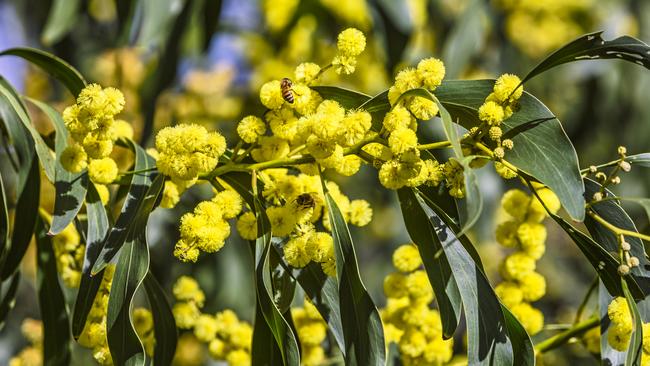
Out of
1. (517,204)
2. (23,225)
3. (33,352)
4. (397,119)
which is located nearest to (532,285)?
(517,204)

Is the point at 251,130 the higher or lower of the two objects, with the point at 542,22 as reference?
lower

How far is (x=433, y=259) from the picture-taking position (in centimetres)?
109

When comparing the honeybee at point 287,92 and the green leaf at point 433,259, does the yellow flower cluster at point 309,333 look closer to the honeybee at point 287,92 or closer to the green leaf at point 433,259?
the green leaf at point 433,259

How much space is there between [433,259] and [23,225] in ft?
2.17

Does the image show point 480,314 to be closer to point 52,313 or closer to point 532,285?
point 532,285

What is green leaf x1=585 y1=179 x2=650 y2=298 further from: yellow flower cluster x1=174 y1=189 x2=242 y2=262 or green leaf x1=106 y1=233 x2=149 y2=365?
green leaf x1=106 y1=233 x2=149 y2=365

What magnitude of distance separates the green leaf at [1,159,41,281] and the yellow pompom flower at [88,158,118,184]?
17 cm

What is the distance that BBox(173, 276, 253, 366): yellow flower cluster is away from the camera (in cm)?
147

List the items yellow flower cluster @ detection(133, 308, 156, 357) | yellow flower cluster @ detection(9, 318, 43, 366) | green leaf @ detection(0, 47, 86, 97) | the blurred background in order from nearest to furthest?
green leaf @ detection(0, 47, 86, 97) < yellow flower cluster @ detection(133, 308, 156, 357) < yellow flower cluster @ detection(9, 318, 43, 366) < the blurred background

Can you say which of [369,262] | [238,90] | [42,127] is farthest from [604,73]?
[42,127]

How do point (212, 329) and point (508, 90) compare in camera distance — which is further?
point (212, 329)

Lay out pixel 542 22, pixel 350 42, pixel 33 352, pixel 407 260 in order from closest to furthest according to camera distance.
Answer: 1. pixel 350 42
2. pixel 407 260
3. pixel 33 352
4. pixel 542 22


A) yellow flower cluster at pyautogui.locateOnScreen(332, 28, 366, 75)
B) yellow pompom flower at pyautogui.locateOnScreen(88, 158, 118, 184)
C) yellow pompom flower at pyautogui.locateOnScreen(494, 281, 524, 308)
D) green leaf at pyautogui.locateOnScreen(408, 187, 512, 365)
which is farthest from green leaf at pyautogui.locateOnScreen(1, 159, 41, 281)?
yellow pompom flower at pyautogui.locateOnScreen(494, 281, 524, 308)

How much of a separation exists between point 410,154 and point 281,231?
216mm
